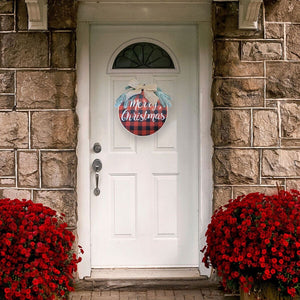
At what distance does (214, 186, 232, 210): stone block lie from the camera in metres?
4.31

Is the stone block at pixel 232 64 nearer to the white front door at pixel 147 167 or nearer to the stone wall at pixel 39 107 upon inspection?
the white front door at pixel 147 167

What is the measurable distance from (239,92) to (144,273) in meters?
1.68

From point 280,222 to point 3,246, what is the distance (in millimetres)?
1859

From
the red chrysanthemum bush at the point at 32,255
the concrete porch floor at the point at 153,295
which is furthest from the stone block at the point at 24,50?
the concrete porch floor at the point at 153,295

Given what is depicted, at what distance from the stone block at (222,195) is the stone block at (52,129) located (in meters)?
1.22

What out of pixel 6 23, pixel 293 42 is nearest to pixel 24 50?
pixel 6 23

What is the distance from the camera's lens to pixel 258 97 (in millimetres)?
4289

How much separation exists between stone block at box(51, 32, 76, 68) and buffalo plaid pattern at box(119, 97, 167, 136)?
61cm

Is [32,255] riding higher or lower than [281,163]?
lower

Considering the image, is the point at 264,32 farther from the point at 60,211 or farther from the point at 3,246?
the point at 3,246

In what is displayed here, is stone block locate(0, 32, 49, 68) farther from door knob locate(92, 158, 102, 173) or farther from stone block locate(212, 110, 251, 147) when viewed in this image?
stone block locate(212, 110, 251, 147)

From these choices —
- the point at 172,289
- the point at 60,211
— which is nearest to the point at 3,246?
the point at 60,211

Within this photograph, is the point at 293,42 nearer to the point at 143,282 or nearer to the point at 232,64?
the point at 232,64

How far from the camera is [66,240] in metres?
3.82
